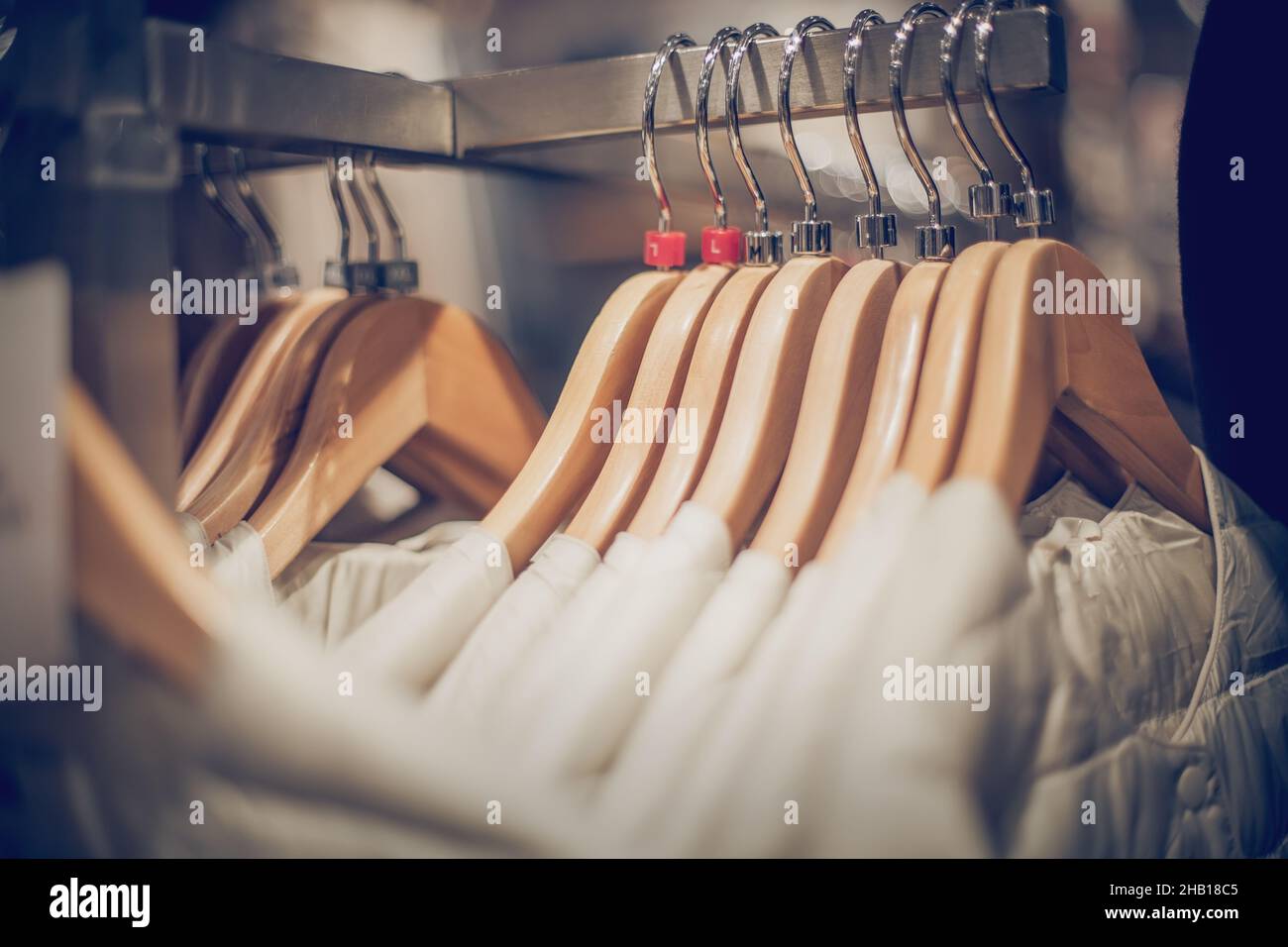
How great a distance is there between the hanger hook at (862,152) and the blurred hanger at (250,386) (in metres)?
0.40

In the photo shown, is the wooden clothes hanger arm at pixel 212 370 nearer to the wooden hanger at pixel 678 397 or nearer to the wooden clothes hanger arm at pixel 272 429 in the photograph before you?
the wooden clothes hanger arm at pixel 272 429

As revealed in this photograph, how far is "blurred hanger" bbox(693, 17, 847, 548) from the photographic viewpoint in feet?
2.04

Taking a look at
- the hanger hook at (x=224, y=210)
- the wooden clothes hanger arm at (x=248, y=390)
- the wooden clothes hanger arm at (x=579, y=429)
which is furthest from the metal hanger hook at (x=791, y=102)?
the hanger hook at (x=224, y=210)

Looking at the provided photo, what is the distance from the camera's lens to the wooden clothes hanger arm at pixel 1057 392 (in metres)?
0.56

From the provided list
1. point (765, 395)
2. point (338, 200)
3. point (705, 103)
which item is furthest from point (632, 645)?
point (338, 200)

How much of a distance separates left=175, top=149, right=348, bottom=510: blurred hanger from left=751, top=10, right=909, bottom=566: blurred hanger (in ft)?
1.28

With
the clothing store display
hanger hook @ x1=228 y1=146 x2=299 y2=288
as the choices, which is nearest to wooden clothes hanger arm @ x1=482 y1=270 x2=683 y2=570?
the clothing store display

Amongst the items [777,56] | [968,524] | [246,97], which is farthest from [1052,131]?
[246,97]

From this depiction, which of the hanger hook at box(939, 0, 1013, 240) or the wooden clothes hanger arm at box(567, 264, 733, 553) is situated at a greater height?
the hanger hook at box(939, 0, 1013, 240)

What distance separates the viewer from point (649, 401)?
0.68 m

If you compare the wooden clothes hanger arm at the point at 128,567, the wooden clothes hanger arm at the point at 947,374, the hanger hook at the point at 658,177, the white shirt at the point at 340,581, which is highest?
the hanger hook at the point at 658,177

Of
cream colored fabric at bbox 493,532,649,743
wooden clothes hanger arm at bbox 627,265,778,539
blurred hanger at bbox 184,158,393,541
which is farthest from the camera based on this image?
blurred hanger at bbox 184,158,393,541

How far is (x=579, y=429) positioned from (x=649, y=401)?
5 cm

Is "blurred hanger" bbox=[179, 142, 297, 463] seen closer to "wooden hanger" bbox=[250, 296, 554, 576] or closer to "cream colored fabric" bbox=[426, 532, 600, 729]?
"wooden hanger" bbox=[250, 296, 554, 576]
